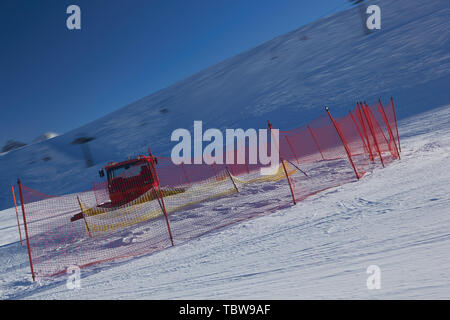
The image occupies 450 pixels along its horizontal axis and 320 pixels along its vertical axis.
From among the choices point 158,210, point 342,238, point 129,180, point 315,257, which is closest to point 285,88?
point 129,180

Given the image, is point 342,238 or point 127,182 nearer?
point 342,238

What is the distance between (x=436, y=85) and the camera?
19.3m

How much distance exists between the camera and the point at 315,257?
3064 millimetres

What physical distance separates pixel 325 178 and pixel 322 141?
749 cm

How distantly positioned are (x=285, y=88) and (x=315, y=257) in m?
31.8

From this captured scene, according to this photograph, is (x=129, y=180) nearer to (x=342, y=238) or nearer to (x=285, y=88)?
(x=342, y=238)

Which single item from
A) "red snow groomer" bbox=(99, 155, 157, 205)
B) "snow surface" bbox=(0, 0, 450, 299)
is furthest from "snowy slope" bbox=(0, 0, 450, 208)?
"red snow groomer" bbox=(99, 155, 157, 205)

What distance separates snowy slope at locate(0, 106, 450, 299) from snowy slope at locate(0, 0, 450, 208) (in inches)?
605

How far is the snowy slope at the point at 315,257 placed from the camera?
2.36 metres

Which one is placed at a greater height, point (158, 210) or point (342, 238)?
point (158, 210)

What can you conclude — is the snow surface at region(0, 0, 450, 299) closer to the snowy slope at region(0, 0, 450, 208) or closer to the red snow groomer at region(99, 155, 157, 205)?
the snowy slope at region(0, 0, 450, 208)

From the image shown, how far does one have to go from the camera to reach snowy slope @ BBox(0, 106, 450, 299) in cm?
236

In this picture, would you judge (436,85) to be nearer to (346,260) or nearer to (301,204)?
(301,204)

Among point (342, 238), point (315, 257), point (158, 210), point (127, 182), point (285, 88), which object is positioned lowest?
point (315, 257)
